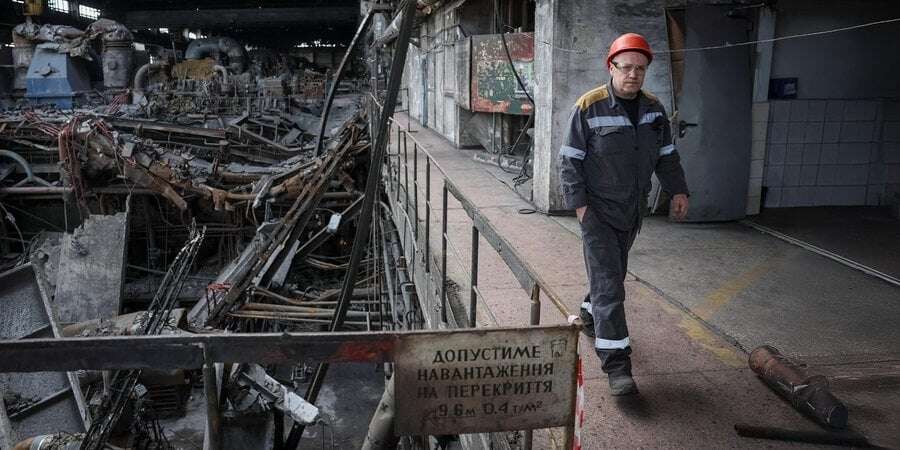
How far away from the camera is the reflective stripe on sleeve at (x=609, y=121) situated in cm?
343

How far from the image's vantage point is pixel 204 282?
1605 cm

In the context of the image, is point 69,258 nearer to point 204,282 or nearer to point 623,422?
point 204,282

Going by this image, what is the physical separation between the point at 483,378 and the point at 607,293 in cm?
185

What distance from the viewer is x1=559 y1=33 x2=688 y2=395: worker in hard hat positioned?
11.2 ft

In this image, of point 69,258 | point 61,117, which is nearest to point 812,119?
point 69,258

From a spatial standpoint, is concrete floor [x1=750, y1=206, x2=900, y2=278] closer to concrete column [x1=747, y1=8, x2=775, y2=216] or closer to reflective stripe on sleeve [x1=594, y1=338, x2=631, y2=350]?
concrete column [x1=747, y1=8, x2=775, y2=216]

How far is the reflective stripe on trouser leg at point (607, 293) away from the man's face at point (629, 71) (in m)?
0.74

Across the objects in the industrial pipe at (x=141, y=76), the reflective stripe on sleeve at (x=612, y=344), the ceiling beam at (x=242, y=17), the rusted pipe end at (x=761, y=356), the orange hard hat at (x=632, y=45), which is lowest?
the rusted pipe end at (x=761, y=356)

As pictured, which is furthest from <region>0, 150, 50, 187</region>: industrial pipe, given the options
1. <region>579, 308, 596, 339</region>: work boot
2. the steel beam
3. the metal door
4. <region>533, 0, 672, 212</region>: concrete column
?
the steel beam

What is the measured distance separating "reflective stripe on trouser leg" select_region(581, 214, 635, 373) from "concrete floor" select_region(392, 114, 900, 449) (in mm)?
243

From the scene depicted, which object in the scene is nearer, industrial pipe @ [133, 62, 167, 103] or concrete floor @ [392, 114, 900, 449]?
concrete floor @ [392, 114, 900, 449]

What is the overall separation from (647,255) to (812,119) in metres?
3.12

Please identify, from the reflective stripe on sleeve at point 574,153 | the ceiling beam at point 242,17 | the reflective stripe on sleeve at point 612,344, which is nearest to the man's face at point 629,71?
the reflective stripe on sleeve at point 574,153

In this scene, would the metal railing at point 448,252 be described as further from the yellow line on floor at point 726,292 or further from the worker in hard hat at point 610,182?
the yellow line on floor at point 726,292
